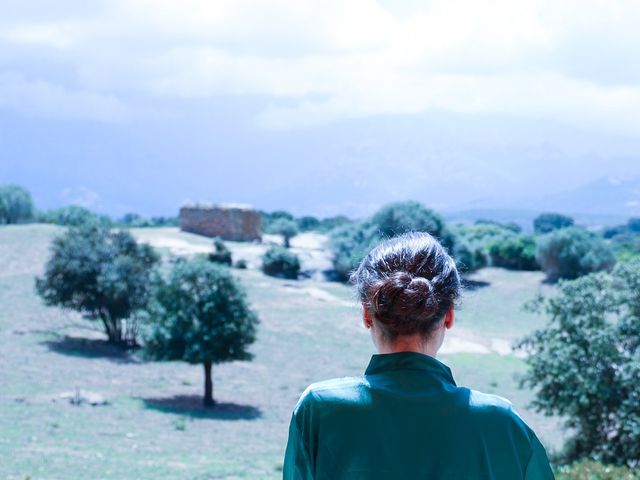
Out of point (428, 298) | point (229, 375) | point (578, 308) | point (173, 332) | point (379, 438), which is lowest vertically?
point (229, 375)

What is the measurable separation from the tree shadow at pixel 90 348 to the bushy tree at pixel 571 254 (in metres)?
35.6

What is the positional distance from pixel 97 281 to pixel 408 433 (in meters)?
29.2

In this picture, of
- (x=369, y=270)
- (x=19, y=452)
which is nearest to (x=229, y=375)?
(x=19, y=452)

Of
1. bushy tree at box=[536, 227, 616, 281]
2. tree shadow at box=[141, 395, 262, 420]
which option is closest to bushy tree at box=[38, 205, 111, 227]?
bushy tree at box=[536, 227, 616, 281]

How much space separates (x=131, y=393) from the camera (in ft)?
80.5

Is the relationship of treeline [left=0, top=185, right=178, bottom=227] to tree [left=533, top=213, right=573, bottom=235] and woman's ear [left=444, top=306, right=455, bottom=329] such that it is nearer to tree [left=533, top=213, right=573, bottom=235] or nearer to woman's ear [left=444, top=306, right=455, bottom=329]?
woman's ear [left=444, top=306, right=455, bottom=329]

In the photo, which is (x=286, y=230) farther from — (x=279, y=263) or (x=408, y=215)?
(x=279, y=263)

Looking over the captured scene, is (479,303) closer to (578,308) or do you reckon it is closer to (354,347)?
(354,347)

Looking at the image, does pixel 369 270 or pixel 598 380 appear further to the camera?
pixel 598 380

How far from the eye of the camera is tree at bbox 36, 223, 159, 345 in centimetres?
3047

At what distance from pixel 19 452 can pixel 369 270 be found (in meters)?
13.3

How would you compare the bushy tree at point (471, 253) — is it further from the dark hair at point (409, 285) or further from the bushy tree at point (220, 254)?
the dark hair at point (409, 285)

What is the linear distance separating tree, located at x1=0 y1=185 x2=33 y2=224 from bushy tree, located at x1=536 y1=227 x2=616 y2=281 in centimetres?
4275

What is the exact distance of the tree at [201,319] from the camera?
24938 millimetres
